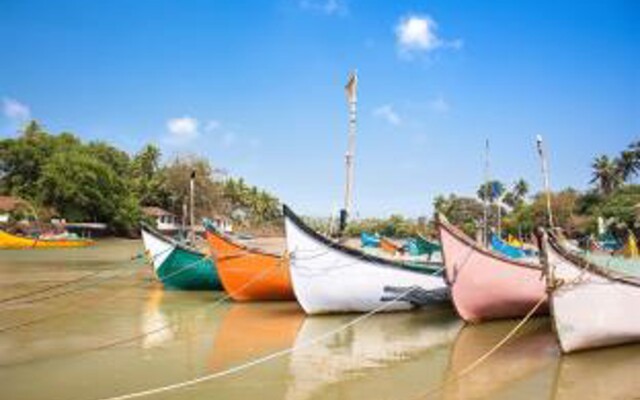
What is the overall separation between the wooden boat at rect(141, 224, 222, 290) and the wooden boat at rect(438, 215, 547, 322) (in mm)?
7720

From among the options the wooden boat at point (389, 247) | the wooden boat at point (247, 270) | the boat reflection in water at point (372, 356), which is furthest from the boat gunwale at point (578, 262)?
the wooden boat at point (389, 247)

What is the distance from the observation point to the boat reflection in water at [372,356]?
7652 millimetres

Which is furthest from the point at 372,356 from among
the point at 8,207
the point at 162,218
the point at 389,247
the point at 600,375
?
the point at 162,218

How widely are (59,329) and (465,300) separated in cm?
736

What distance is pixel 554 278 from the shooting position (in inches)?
353

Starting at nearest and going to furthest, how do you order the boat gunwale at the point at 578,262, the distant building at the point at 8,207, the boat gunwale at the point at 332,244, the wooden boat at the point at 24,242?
1. the boat gunwale at the point at 578,262
2. the boat gunwale at the point at 332,244
3. the wooden boat at the point at 24,242
4. the distant building at the point at 8,207

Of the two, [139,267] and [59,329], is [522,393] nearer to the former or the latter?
[59,329]

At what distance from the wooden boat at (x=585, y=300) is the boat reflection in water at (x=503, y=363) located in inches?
20.9

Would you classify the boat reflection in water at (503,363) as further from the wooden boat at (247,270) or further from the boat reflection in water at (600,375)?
the wooden boat at (247,270)

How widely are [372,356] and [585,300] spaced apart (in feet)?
10.3

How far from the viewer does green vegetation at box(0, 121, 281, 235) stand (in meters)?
57.8

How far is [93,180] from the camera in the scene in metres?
58.4

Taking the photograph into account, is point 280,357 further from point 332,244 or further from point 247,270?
point 247,270

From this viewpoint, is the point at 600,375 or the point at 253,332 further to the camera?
the point at 253,332
